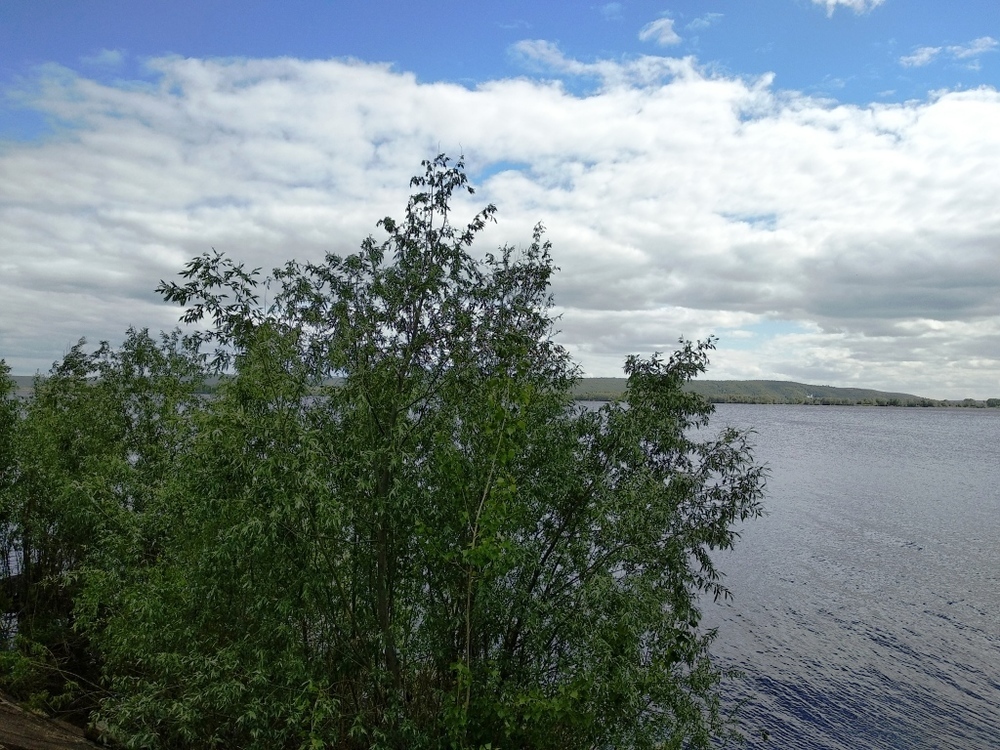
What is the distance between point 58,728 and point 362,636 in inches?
384

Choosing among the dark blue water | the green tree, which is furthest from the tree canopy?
the dark blue water

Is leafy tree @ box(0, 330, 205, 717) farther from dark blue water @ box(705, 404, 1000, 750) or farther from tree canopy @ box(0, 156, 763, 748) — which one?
dark blue water @ box(705, 404, 1000, 750)

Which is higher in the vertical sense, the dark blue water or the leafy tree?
the leafy tree

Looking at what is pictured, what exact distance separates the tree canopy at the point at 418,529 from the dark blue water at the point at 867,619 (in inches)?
579

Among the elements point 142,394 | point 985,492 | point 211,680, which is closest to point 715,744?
point 211,680

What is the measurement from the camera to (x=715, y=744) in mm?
25547

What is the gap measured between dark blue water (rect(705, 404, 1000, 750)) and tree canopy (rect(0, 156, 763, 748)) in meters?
14.7

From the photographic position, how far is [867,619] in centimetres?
3878

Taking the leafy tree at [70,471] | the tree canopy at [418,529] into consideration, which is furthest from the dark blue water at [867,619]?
the leafy tree at [70,471]

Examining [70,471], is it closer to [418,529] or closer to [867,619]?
[418,529]

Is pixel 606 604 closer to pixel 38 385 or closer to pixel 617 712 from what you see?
pixel 617 712

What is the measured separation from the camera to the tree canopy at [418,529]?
43.8ft

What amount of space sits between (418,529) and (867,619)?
3455cm

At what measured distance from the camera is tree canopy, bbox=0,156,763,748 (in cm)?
1334
